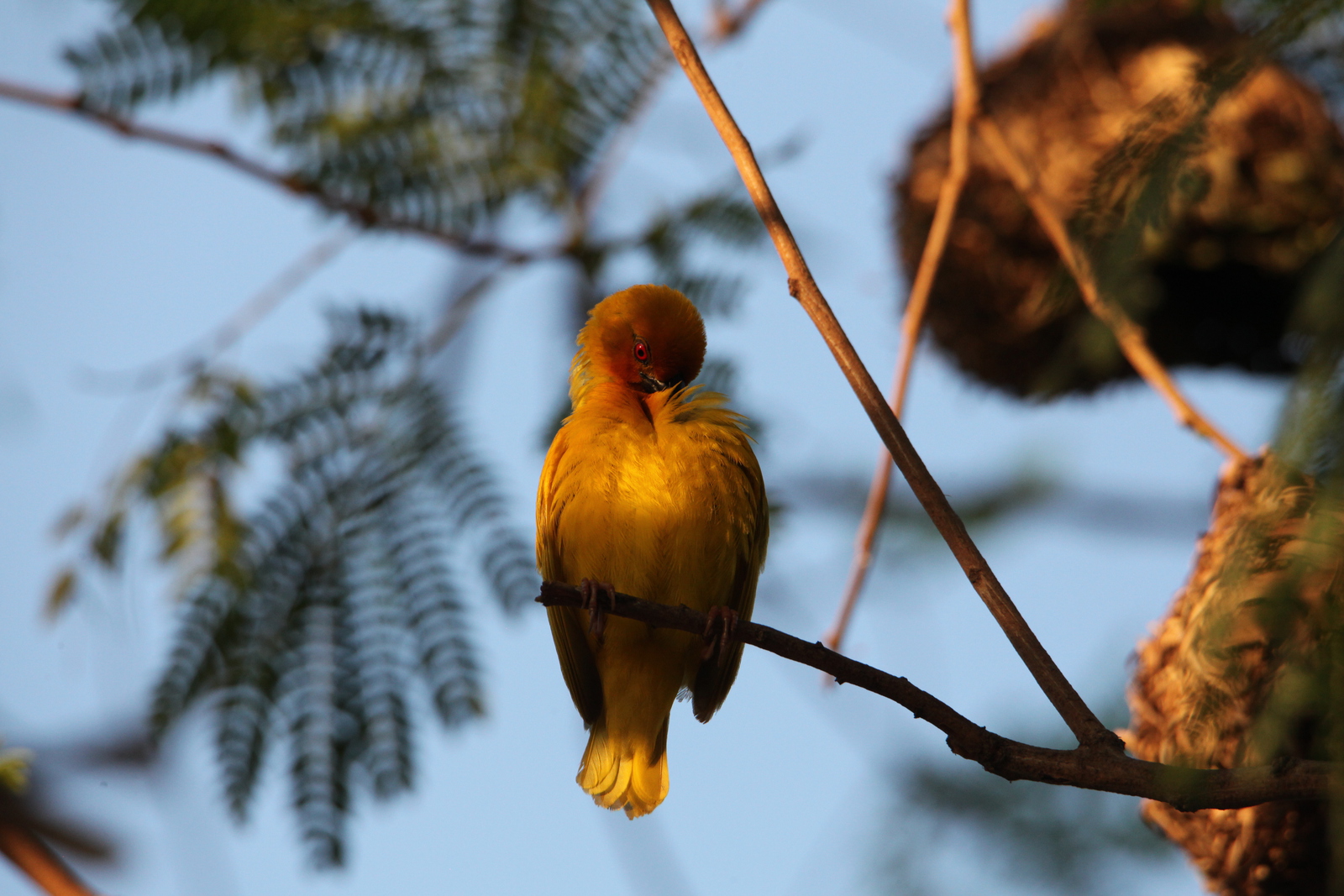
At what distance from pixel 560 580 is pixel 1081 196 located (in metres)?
1.55

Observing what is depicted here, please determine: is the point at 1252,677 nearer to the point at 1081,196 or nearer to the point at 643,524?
the point at 643,524

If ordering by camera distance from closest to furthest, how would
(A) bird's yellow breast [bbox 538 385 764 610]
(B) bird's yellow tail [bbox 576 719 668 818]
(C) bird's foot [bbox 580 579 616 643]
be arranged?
(C) bird's foot [bbox 580 579 616 643], (A) bird's yellow breast [bbox 538 385 764 610], (B) bird's yellow tail [bbox 576 719 668 818]

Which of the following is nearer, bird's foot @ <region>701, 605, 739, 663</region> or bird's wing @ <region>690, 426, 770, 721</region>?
bird's foot @ <region>701, 605, 739, 663</region>

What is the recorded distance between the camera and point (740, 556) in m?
2.16

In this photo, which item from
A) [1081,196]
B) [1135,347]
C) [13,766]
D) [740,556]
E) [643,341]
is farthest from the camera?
[1081,196]

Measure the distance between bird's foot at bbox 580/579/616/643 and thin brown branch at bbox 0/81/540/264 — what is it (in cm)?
101

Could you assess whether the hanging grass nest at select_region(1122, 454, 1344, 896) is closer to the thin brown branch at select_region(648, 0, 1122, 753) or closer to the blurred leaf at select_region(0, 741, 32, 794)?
the thin brown branch at select_region(648, 0, 1122, 753)

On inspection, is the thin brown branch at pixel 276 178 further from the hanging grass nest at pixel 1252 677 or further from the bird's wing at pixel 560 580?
the hanging grass nest at pixel 1252 677

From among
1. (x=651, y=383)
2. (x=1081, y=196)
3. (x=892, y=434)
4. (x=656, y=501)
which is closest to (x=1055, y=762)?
(x=892, y=434)

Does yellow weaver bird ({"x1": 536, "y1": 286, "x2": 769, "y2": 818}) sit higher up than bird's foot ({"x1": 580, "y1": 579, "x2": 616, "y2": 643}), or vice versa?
yellow weaver bird ({"x1": 536, "y1": 286, "x2": 769, "y2": 818})

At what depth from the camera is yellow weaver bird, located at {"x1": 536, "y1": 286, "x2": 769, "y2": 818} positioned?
6.68 ft

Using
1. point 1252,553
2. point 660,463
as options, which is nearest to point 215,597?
point 660,463

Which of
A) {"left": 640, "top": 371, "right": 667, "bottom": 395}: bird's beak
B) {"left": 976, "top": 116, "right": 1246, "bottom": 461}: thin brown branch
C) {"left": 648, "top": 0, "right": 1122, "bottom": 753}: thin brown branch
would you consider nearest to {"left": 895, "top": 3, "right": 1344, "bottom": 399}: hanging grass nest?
{"left": 976, "top": 116, "right": 1246, "bottom": 461}: thin brown branch

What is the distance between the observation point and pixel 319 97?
2.42 m
